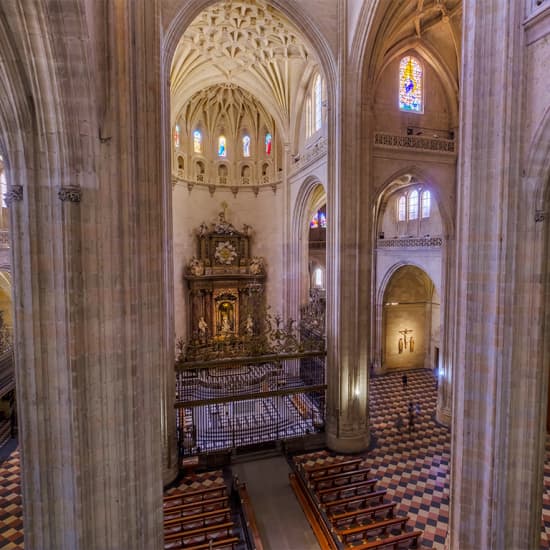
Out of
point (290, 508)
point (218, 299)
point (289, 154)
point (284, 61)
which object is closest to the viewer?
point (290, 508)

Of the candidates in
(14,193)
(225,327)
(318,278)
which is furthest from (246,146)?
(14,193)

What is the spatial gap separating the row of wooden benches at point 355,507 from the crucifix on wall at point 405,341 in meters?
9.79

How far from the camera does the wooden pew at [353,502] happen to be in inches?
323

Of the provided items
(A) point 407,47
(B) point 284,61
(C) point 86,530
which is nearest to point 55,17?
(C) point 86,530

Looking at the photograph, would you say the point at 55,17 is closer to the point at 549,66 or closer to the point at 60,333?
the point at 60,333

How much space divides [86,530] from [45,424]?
60.5 inches

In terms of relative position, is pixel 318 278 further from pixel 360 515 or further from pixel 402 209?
pixel 360 515

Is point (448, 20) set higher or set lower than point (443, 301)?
higher

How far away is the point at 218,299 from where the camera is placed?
818 inches

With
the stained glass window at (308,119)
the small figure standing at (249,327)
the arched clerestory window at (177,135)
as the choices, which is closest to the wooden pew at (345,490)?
the small figure standing at (249,327)

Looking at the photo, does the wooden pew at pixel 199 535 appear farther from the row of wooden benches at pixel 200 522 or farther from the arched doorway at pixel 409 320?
the arched doorway at pixel 409 320

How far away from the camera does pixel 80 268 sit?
436cm

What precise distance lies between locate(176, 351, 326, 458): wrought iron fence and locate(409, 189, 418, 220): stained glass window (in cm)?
925

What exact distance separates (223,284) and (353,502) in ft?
45.4
